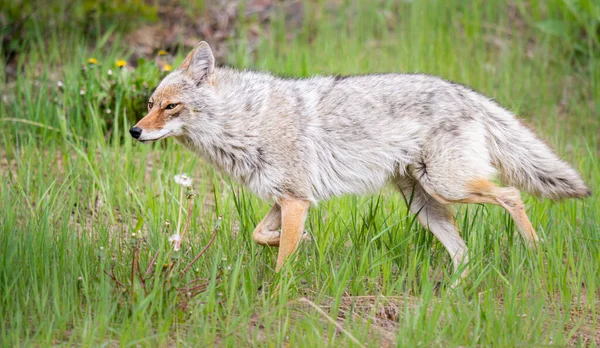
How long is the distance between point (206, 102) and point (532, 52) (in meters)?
5.97

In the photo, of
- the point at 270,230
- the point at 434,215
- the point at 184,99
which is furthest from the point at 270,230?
the point at 434,215

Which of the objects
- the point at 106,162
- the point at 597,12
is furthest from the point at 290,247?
the point at 597,12

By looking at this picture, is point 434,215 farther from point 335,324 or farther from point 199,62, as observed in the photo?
point 199,62

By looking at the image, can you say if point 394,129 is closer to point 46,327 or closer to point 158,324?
point 158,324

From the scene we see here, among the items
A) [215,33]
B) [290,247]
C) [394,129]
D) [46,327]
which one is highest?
[215,33]

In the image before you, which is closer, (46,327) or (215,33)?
(46,327)

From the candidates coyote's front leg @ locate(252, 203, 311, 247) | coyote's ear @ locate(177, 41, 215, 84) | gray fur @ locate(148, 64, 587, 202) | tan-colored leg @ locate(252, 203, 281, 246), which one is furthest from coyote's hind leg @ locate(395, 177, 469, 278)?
coyote's ear @ locate(177, 41, 215, 84)

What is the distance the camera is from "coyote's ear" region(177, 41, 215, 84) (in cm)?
574

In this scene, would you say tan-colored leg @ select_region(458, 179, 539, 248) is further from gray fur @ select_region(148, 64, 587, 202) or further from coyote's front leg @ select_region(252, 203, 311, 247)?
coyote's front leg @ select_region(252, 203, 311, 247)

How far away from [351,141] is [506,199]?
112 centimetres

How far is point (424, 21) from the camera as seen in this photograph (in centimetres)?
1025

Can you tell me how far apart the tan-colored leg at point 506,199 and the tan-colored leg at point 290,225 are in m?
1.08

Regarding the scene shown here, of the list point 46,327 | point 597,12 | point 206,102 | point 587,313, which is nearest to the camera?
point 46,327

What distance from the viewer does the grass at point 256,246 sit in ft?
15.2
